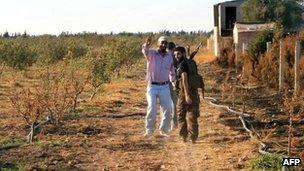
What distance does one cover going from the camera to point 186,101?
955 centimetres

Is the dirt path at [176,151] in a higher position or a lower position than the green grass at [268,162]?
lower

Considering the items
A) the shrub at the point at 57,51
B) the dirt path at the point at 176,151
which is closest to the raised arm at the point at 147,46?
the dirt path at the point at 176,151

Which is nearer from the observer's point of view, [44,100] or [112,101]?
[44,100]

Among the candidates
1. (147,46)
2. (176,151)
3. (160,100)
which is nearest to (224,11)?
(160,100)

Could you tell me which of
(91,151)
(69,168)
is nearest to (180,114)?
(91,151)

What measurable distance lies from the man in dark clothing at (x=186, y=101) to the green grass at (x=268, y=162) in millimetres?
1760

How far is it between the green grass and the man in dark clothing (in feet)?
5.77

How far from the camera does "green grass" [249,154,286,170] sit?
776cm

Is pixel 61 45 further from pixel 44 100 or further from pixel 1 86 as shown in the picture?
pixel 44 100

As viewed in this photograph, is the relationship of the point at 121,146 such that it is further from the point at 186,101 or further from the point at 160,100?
the point at 186,101

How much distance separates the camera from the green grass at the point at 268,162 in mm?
7762

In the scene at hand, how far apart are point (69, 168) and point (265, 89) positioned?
11437 mm

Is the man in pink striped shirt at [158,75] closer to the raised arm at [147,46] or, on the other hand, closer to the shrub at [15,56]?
the raised arm at [147,46]

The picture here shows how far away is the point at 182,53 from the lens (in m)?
9.88
